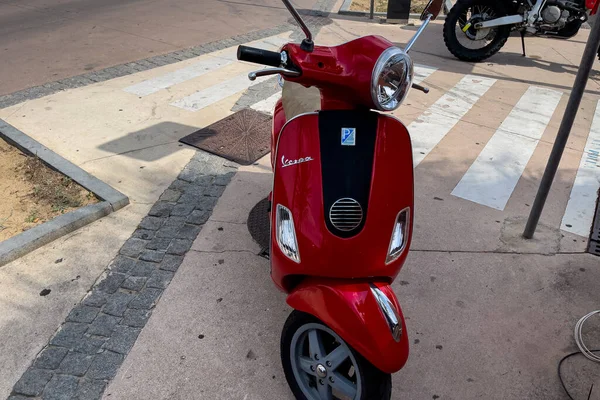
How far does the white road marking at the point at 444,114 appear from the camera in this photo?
16.1 feet

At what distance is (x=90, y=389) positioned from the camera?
2396 millimetres

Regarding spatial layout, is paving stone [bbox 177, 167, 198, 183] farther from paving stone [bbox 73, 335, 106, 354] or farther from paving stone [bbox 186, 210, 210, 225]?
paving stone [bbox 73, 335, 106, 354]

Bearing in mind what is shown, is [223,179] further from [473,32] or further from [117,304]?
[473,32]

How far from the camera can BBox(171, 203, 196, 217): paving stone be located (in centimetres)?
370

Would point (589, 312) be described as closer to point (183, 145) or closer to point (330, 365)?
point (330, 365)

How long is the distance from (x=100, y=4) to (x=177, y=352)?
939 cm

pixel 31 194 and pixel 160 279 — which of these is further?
pixel 31 194

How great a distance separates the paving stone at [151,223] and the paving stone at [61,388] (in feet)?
4.18

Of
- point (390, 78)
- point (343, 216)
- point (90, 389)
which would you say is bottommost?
point (90, 389)

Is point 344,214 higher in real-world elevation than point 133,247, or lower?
higher

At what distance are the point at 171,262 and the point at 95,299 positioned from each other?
512 mm

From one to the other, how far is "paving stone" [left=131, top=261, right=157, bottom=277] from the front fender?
137 centimetres

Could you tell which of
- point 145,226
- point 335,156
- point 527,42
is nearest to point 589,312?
point 335,156

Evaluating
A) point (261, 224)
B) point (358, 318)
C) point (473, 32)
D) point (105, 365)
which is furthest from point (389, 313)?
point (473, 32)
